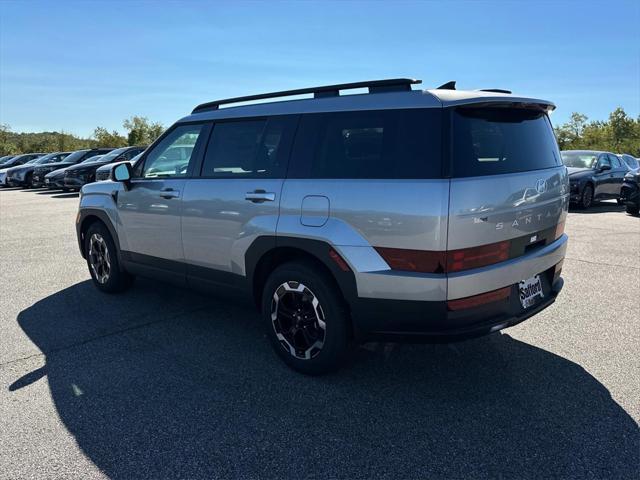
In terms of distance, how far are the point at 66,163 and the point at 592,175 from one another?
20765 millimetres

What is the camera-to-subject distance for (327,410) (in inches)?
126

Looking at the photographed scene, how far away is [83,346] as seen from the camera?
4.26 m

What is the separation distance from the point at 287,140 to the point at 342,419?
1987mm

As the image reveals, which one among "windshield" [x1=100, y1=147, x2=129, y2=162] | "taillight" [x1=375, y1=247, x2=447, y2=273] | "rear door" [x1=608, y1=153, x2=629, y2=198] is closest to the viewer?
"taillight" [x1=375, y1=247, x2=447, y2=273]

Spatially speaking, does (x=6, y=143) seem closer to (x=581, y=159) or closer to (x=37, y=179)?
(x=37, y=179)

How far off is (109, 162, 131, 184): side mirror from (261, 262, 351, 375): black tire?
2143mm

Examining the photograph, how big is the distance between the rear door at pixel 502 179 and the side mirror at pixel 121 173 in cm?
336

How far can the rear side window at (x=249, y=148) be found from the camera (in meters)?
3.78

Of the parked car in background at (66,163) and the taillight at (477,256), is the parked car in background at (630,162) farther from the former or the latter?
the parked car in background at (66,163)

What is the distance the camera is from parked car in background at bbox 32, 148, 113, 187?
22.8 metres

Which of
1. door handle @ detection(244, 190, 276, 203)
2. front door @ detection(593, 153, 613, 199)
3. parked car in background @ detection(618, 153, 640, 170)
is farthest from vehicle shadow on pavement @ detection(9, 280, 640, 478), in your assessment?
parked car in background @ detection(618, 153, 640, 170)

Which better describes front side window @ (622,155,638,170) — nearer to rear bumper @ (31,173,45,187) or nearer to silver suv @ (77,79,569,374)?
silver suv @ (77,79,569,374)

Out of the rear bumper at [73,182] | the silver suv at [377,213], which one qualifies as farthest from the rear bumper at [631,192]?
the rear bumper at [73,182]

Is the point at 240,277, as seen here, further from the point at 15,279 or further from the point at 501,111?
the point at 15,279
